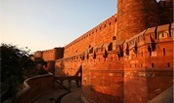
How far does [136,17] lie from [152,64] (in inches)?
177

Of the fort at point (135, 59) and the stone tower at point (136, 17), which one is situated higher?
the stone tower at point (136, 17)

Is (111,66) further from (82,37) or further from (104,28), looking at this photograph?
(82,37)

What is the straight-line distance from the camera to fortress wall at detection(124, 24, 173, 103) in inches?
209

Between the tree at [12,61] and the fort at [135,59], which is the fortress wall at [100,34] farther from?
the tree at [12,61]

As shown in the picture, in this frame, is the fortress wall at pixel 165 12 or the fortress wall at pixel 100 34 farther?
the fortress wall at pixel 100 34

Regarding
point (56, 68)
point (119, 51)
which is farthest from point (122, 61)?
point (56, 68)

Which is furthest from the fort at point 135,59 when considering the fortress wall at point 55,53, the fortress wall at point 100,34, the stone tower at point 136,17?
the fortress wall at point 55,53

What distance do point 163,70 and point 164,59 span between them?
0.32 metres

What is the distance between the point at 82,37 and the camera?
3009cm

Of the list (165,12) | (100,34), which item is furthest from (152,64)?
(100,34)

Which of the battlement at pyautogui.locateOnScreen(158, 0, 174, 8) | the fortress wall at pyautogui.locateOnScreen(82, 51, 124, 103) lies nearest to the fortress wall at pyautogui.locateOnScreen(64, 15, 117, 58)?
the battlement at pyautogui.locateOnScreen(158, 0, 174, 8)

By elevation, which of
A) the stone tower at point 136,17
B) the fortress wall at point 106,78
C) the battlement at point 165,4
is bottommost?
the fortress wall at point 106,78

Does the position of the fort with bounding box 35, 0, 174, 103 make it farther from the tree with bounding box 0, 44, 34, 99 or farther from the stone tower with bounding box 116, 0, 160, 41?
the tree with bounding box 0, 44, 34, 99

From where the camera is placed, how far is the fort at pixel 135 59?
5445 millimetres
